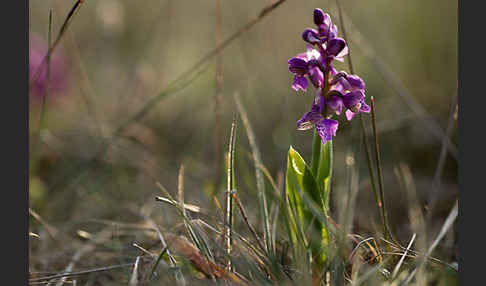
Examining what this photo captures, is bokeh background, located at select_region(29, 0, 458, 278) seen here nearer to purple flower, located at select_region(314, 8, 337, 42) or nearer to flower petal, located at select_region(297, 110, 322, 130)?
flower petal, located at select_region(297, 110, 322, 130)

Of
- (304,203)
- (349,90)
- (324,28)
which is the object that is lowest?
(304,203)

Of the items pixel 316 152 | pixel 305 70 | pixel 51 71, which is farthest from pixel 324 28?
pixel 51 71

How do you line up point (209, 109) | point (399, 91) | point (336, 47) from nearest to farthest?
point (336, 47) → point (399, 91) → point (209, 109)

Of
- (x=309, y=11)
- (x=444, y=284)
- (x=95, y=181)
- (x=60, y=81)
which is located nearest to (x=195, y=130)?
(x=95, y=181)

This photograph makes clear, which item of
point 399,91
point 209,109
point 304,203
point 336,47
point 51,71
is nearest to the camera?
point 336,47

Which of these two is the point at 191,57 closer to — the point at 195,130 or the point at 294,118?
the point at 195,130

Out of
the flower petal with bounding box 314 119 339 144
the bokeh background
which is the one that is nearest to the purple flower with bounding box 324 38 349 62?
the flower petal with bounding box 314 119 339 144

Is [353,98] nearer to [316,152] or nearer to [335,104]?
[335,104]
